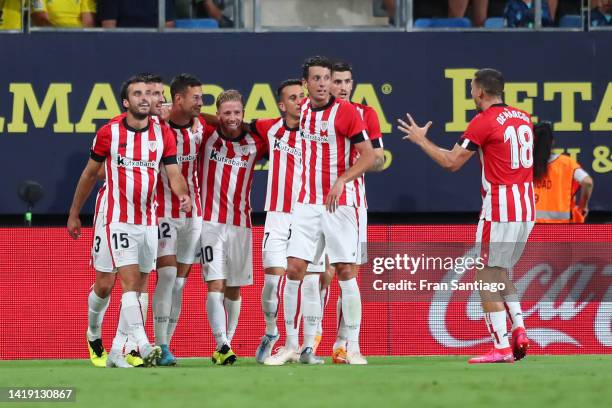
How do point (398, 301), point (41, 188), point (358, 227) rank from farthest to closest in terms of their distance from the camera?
point (41, 188) < point (398, 301) < point (358, 227)

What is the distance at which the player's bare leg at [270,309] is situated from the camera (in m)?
10.4

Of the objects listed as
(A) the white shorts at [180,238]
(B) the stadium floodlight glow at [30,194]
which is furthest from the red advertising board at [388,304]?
(A) the white shorts at [180,238]

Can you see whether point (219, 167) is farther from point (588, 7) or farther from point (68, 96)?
point (588, 7)

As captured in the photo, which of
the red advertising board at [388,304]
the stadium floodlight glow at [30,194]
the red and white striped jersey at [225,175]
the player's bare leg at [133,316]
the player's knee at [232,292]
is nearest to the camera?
the player's bare leg at [133,316]

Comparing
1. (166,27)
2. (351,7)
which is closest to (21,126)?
(166,27)

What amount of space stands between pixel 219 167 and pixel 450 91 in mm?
3940

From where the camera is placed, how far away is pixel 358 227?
9938mm

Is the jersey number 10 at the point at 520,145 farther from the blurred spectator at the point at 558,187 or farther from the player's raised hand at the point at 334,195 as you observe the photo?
the blurred spectator at the point at 558,187

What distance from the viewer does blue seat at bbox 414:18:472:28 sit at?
45.5ft

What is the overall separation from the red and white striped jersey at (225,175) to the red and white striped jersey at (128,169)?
2.79ft

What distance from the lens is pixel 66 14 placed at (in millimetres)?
13750

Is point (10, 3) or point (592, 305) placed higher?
point (10, 3)

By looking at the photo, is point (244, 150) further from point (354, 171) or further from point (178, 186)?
point (354, 171)

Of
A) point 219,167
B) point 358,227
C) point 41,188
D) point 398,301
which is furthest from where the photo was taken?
point 41,188
